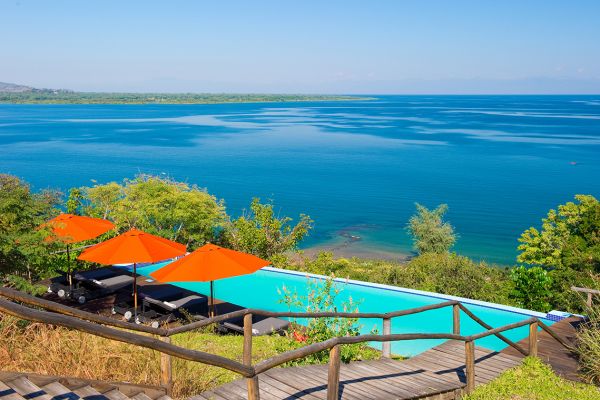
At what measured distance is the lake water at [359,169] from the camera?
33625mm

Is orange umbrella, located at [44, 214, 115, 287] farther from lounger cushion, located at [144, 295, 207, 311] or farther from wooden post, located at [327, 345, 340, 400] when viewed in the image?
wooden post, located at [327, 345, 340, 400]

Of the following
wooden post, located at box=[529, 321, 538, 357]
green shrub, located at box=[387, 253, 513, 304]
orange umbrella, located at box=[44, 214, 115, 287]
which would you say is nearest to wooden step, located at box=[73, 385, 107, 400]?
wooden post, located at box=[529, 321, 538, 357]

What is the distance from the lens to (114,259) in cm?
952

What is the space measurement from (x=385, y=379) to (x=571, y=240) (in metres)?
12.4

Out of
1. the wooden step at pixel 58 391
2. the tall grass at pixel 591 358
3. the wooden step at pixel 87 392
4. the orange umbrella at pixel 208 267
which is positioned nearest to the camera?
the wooden step at pixel 58 391

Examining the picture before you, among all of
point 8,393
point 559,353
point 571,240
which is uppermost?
point 8,393

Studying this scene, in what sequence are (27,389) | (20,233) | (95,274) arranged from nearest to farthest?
(27,389)
(20,233)
(95,274)

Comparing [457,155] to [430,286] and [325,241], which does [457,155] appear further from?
[430,286]

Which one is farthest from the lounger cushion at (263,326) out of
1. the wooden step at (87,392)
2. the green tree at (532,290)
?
the green tree at (532,290)

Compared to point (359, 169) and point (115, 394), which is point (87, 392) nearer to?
point (115, 394)

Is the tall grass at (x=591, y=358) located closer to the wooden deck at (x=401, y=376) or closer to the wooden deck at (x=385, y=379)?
the wooden deck at (x=401, y=376)

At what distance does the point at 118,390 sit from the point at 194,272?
4604 millimetres

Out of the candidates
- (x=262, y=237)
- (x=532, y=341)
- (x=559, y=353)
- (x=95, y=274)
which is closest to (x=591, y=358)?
(x=532, y=341)

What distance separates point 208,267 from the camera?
9070mm
